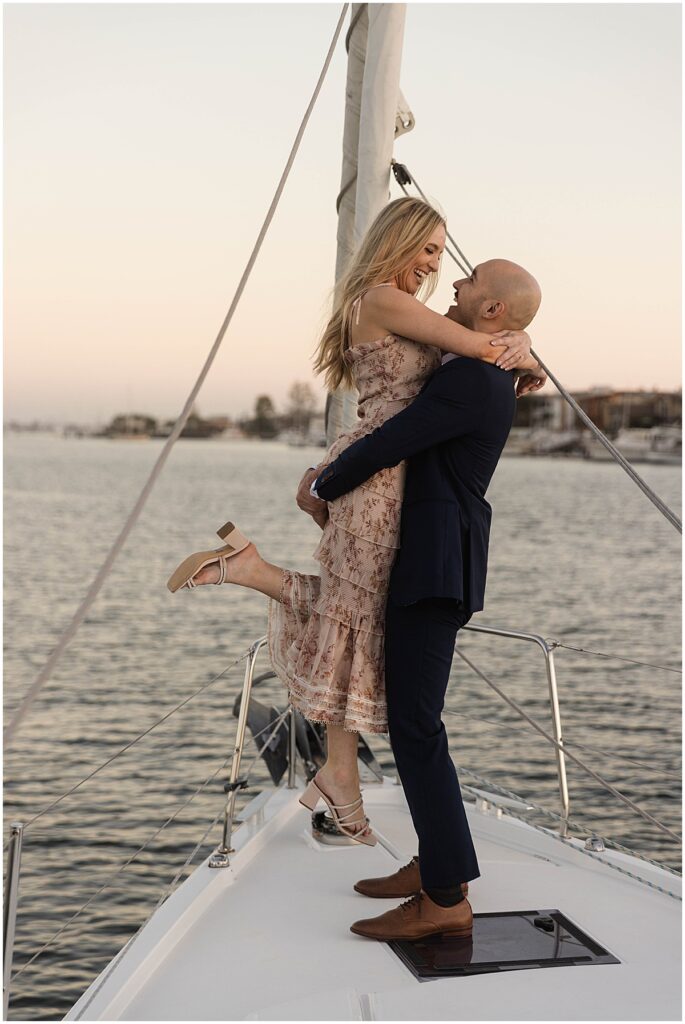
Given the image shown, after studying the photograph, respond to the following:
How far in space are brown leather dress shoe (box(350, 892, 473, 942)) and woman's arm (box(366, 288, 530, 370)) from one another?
1239 millimetres

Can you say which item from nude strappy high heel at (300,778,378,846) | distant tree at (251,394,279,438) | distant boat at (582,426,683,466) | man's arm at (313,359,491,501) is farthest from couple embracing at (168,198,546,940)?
distant tree at (251,394,279,438)

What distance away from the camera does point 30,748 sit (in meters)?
10.8

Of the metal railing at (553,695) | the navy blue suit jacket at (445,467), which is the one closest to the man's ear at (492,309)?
the navy blue suit jacket at (445,467)

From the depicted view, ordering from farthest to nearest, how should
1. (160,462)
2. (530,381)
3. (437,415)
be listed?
(530,381)
(437,415)
(160,462)

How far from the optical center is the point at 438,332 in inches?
93.8

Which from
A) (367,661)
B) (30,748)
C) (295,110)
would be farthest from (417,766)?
(30,748)

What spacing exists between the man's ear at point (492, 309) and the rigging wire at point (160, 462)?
0.60 meters

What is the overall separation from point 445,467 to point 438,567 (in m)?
0.23

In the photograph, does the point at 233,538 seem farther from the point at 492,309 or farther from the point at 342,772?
the point at 492,309

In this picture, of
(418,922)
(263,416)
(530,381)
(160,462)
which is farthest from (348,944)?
(263,416)

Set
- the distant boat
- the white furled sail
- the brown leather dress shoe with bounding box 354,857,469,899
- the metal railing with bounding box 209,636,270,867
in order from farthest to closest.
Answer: the distant boat < the white furled sail < the metal railing with bounding box 209,636,270,867 < the brown leather dress shoe with bounding box 354,857,469,899

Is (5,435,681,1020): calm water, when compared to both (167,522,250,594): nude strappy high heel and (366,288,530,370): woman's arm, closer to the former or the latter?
(167,522,250,594): nude strappy high heel

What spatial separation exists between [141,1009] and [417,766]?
77 centimetres

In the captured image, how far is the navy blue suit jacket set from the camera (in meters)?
2.33
